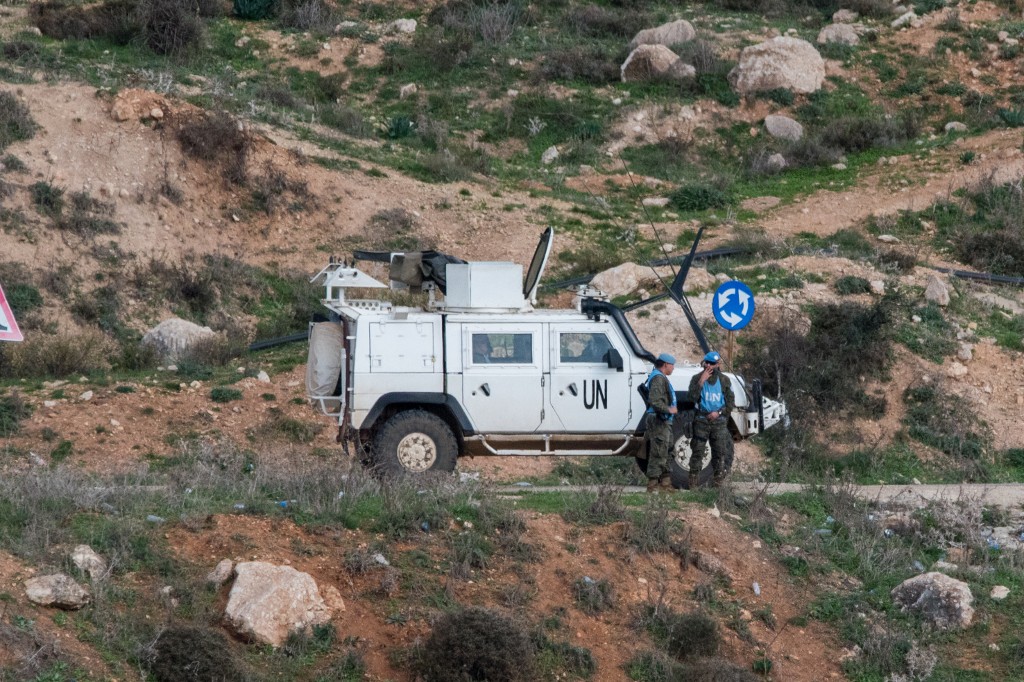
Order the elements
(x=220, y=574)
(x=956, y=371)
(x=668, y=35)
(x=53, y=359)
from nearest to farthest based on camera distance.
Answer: (x=220, y=574) < (x=53, y=359) < (x=956, y=371) < (x=668, y=35)

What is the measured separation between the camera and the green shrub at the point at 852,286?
23.3m

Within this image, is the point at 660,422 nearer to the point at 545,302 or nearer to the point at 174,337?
the point at 545,302

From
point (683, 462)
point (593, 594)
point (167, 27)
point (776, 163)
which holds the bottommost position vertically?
point (593, 594)

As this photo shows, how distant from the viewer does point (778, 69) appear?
3575cm

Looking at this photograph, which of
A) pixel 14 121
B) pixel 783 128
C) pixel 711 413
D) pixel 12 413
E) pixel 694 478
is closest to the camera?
pixel 711 413

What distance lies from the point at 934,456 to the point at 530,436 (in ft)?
25.0

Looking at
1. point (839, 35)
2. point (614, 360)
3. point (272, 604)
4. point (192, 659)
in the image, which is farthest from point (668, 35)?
point (192, 659)

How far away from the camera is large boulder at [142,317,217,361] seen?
73.8 ft

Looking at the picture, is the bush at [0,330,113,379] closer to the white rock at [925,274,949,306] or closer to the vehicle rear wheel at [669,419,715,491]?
the vehicle rear wheel at [669,419,715,491]

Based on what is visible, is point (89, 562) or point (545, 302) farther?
point (545, 302)

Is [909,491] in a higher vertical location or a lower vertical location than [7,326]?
lower

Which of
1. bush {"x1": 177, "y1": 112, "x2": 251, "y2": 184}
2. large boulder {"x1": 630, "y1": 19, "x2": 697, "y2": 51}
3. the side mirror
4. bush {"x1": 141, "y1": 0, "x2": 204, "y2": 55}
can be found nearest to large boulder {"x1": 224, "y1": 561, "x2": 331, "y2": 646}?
the side mirror

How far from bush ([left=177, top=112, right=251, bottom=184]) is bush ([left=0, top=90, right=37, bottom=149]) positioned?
2.91m

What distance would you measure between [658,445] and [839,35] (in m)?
26.7
